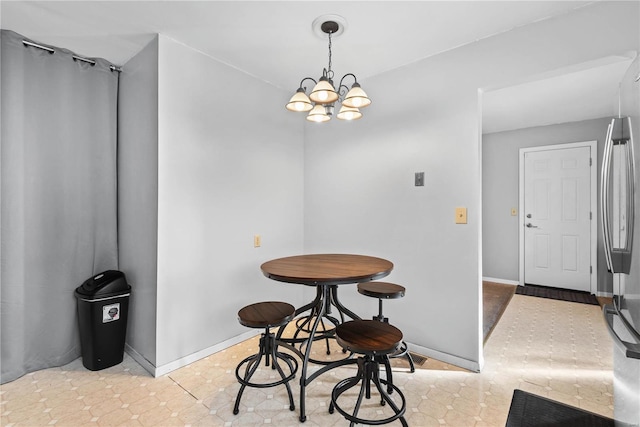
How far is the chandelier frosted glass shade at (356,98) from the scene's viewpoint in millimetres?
1957

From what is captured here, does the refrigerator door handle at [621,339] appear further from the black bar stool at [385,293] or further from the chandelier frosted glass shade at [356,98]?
the chandelier frosted glass shade at [356,98]

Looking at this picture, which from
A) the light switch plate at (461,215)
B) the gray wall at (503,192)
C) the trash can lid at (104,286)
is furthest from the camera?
the gray wall at (503,192)

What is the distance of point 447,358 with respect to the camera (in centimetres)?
249

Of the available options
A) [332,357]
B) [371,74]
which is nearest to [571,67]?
[371,74]

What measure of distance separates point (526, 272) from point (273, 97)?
4777 millimetres

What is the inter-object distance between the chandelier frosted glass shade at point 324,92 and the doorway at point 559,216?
4.44 meters

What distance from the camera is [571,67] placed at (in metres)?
2.04

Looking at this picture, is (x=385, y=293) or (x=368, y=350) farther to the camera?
(x=385, y=293)

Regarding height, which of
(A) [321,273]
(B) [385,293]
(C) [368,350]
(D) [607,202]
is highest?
(D) [607,202]

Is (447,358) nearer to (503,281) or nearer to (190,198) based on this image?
(190,198)

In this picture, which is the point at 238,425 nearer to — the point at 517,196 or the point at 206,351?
the point at 206,351

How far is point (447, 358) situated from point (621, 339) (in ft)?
4.84

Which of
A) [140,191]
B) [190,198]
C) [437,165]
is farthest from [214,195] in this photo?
[437,165]

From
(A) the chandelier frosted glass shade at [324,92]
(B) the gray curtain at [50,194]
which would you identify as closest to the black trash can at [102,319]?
(B) the gray curtain at [50,194]
